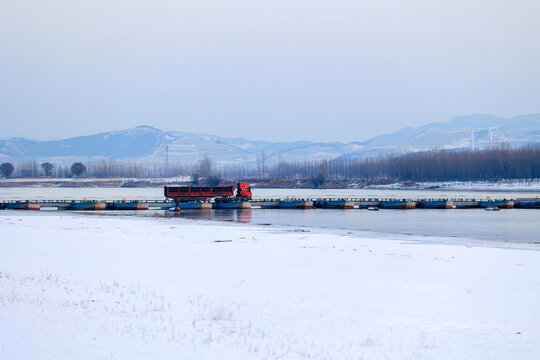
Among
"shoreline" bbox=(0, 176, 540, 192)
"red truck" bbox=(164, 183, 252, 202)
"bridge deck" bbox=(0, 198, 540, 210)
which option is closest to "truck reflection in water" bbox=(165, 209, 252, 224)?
"red truck" bbox=(164, 183, 252, 202)

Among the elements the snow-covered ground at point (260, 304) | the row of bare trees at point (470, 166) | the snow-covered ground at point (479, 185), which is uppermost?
the row of bare trees at point (470, 166)

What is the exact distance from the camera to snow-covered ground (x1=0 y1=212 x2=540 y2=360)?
9.30 metres

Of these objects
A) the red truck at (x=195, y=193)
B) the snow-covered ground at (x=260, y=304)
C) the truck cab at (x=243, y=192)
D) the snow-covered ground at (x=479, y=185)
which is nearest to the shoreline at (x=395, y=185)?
the snow-covered ground at (x=479, y=185)

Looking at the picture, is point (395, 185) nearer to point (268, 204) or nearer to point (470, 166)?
point (470, 166)

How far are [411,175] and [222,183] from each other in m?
57.7

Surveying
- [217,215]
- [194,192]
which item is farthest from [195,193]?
[217,215]

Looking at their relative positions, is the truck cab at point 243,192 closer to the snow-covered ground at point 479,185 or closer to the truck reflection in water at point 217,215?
the truck reflection in water at point 217,215

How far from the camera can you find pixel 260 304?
496 inches

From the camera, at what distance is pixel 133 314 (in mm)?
10898

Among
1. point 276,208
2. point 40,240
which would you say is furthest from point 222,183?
point 40,240

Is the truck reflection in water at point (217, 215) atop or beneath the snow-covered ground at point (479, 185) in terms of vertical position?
beneath

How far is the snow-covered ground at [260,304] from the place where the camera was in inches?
366

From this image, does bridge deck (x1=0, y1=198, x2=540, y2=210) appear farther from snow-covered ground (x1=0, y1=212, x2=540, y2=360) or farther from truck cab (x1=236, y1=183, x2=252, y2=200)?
snow-covered ground (x1=0, y1=212, x2=540, y2=360)

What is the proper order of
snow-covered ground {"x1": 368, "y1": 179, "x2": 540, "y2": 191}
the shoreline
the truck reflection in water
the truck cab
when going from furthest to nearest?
1. the shoreline
2. snow-covered ground {"x1": 368, "y1": 179, "x2": 540, "y2": 191}
3. the truck cab
4. the truck reflection in water
